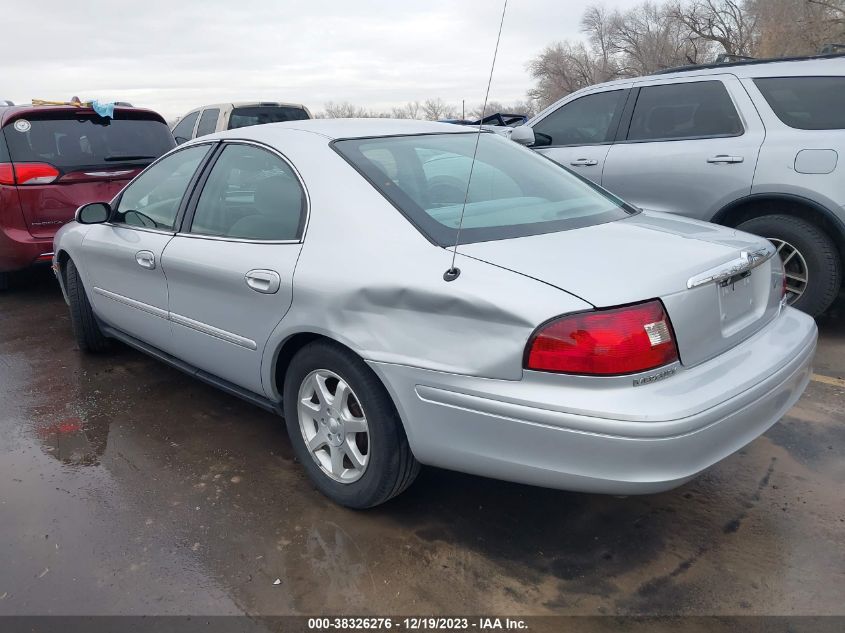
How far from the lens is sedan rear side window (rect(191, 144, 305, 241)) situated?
284cm

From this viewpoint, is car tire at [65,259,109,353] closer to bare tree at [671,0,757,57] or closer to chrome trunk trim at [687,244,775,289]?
chrome trunk trim at [687,244,775,289]

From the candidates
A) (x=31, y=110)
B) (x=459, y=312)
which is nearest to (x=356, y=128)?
(x=459, y=312)

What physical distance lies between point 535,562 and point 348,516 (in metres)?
0.77

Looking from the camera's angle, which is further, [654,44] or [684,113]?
[654,44]

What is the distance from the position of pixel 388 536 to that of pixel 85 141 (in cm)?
517

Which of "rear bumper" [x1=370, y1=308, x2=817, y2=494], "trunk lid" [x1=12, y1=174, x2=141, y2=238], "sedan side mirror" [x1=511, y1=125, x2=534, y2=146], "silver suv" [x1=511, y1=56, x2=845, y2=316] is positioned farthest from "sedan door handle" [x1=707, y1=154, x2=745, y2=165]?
"trunk lid" [x1=12, y1=174, x2=141, y2=238]

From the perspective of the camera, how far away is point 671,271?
218cm

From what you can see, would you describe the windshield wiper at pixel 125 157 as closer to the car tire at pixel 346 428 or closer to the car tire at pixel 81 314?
the car tire at pixel 81 314

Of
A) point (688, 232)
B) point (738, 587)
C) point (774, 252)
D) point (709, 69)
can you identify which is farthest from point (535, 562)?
point (709, 69)

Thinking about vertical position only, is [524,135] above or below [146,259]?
above

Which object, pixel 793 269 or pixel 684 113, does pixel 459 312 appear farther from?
pixel 684 113

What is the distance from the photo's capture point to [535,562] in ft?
7.97

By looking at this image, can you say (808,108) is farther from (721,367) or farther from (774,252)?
(721,367)

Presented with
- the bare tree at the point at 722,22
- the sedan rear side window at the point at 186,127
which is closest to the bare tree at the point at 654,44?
the bare tree at the point at 722,22
